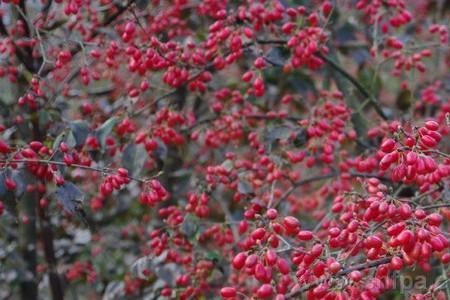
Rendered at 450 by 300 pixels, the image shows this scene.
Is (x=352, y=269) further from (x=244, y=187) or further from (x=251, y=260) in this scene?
(x=244, y=187)

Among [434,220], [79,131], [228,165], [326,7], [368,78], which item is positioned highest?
[326,7]

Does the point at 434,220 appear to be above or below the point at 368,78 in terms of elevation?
below

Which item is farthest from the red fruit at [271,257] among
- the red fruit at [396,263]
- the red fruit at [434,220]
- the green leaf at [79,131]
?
the green leaf at [79,131]

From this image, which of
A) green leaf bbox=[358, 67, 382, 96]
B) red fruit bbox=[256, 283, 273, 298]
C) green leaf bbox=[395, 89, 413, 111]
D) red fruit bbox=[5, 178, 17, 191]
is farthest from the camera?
green leaf bbox=[395, 89, 413, 111]

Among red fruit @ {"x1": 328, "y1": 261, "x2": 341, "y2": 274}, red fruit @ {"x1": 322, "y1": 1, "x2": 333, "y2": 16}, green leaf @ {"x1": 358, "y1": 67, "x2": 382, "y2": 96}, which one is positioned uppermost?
red fruit @ {"x1": 322, "y1": 1, "x2": 333, "y2": 16}

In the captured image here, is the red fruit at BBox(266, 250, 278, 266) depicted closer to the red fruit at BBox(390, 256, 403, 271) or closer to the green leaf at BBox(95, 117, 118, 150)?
the red fruit at BBox(390, 256, 403, 271)

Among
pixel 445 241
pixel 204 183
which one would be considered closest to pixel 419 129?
pixel 445 241

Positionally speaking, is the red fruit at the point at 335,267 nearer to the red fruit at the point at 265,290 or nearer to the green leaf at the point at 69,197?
the red fruit at the point at 265,290

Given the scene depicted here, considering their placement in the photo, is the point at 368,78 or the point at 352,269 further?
the point at 368,78

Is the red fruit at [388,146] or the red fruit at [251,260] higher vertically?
the red fruit at [388,146]

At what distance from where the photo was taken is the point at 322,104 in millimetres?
3027

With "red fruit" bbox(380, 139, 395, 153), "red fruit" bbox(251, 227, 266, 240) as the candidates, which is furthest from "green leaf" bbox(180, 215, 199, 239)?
"red fruit" bbox(380, 139, 395, 153)

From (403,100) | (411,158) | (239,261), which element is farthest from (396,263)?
(403,100)

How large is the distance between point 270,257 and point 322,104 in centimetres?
145
